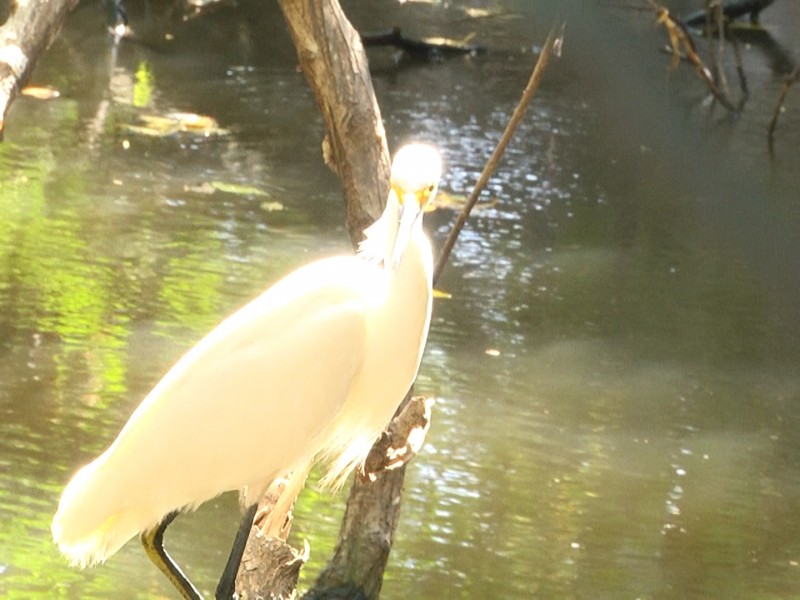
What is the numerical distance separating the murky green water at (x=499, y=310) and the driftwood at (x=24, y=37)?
0.98 meters

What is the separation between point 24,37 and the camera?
2.01 metres

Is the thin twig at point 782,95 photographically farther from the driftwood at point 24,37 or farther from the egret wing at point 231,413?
the driftwood at point 24,37

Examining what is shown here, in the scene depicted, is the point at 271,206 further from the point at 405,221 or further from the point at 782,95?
the point at 405,221

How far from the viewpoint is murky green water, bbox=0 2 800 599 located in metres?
2.91

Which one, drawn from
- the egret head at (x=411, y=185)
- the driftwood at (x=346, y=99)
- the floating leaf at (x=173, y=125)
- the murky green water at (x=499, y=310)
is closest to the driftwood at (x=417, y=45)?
the murky green water at (x=499, y=310)

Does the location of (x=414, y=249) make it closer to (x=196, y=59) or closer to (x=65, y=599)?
(x=65, y=599)

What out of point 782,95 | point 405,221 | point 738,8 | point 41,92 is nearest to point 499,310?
point 405,221

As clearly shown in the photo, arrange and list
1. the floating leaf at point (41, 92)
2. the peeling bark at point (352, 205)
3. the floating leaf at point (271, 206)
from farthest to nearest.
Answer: the floating leaf at point (41, 92)
the floating leaf at point (271, 206)
the peeling bark at point (352, 205)

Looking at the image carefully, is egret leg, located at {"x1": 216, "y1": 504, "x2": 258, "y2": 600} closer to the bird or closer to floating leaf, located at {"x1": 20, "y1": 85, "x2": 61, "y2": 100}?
the bird

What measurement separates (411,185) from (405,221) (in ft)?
0.17

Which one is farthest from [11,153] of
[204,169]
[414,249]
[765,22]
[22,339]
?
[765,22]

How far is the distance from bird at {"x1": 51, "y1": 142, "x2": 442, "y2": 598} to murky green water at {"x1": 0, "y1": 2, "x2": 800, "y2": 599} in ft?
2.16

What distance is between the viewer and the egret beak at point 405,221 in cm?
183

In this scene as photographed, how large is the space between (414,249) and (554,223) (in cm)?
317
